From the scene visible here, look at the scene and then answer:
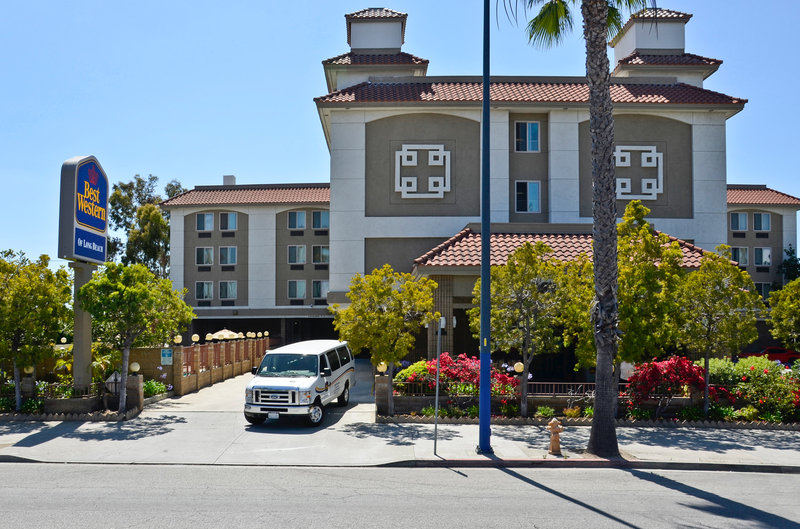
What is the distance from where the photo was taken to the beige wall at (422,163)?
2733 centimetres

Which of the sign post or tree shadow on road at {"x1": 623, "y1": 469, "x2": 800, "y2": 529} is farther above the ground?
the sign post

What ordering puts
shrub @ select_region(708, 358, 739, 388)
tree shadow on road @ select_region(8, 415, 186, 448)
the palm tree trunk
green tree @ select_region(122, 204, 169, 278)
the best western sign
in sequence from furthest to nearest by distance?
green tree @ select_region(122, 204, 169, 278), shrub @ select_region(708, 358, 739, 388), the best western sign, tree shadow on road @ select_region(8, 415, 186, 448), the palm tree trunk

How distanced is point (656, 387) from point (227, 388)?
16.2 meters

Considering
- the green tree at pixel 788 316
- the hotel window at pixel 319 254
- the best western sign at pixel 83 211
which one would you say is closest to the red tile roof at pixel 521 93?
the green tree at pixel 788 316

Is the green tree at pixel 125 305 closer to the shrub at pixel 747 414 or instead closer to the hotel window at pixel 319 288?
the shrub at pixel 747 414

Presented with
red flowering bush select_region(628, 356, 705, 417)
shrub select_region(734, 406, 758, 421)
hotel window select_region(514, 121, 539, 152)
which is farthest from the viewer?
hotel window select_region(514, 121, 539, 152)

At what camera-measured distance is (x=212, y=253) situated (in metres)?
47.1

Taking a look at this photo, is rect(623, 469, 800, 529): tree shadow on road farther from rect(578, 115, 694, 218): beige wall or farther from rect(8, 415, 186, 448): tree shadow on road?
rect(578, 115, 694, 218): beige wall

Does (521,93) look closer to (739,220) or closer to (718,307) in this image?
(718,307)

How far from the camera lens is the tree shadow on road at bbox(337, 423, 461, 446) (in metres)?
15.1

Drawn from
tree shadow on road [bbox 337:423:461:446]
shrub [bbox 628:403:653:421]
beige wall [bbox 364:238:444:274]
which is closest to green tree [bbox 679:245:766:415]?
shrub [bbox 628:403:653:421]

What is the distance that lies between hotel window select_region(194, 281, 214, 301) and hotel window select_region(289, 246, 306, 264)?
618 cm

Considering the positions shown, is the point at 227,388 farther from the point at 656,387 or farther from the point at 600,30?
the point at 600,30

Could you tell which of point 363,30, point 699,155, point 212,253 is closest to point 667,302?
point 699,155
